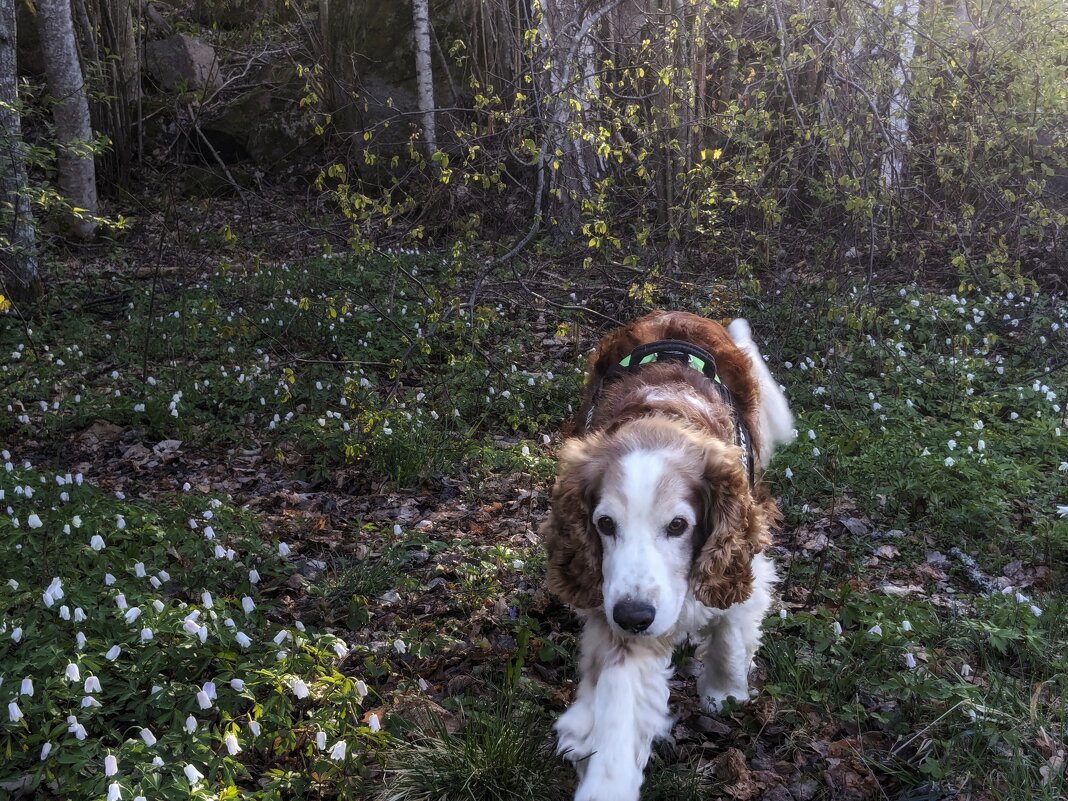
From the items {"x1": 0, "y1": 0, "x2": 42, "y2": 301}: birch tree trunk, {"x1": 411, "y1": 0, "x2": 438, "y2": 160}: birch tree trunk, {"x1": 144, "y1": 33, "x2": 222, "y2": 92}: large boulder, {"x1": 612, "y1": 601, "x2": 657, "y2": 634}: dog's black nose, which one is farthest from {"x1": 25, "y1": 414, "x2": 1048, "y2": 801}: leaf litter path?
{"x1": 144, "y1": 33, "x2": 222, "y2": 92}: large boulder

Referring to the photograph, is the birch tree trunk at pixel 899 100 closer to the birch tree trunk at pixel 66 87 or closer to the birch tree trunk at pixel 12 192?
the birch tree trunk at pixel 12 192

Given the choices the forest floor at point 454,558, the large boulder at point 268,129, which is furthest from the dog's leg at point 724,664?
the large boulder at point 268,129

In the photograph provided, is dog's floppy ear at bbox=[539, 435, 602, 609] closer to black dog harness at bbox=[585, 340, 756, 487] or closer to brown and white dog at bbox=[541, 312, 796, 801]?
brown and white dog at bbox=[541, 312, 796, 801]

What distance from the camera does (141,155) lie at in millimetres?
14641

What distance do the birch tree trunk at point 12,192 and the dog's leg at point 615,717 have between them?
4.99m

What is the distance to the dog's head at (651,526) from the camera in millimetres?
2912

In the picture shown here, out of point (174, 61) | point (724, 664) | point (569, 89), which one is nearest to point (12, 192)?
point (569, 89)

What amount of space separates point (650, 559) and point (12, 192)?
196 inches

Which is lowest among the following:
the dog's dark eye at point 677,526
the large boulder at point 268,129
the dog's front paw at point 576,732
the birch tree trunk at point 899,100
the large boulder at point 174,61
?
the large boulder at point 268,129

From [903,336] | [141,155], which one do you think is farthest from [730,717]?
[141,155]

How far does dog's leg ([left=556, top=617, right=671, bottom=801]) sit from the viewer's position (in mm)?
2764

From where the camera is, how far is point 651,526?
3047 mm

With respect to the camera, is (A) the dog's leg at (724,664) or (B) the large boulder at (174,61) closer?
(A) the dog's leg at (724,664)

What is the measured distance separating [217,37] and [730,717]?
706 inches
